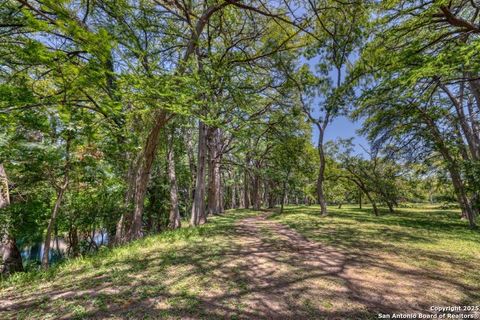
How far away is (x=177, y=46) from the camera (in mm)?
7590

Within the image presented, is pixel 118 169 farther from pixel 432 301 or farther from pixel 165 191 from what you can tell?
pixel 432 301

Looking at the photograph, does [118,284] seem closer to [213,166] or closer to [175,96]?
[175,96]

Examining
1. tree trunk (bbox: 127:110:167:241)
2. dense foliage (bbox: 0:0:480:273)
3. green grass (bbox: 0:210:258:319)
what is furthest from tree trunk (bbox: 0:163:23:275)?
green grass (bbox: 0:210:258:319)

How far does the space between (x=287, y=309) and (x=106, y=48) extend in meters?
4.63

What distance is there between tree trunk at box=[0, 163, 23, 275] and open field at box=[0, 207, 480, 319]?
11.4 feet

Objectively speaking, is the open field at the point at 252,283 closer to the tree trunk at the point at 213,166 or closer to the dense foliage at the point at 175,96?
the dense foliage at the point at 175,96

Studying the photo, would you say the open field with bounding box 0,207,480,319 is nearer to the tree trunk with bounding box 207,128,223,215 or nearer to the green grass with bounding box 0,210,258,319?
the green grass with bounding box 0,210,258,319

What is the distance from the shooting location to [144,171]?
23.1 feet

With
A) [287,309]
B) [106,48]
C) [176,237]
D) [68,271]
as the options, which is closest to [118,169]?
[176,237]

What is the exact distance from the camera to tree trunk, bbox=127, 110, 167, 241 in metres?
6.70

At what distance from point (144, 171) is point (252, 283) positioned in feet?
16.9

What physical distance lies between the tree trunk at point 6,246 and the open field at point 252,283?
347cm

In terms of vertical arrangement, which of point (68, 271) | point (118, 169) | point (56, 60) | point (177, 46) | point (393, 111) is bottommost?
point (68, 271)

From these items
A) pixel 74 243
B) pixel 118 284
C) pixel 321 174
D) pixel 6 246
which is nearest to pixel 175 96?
pixel 118 284
